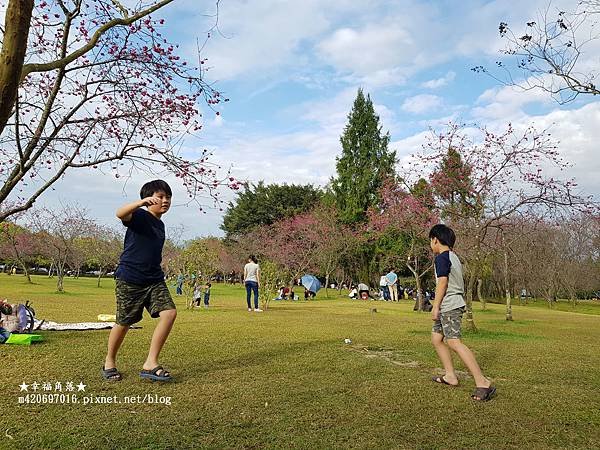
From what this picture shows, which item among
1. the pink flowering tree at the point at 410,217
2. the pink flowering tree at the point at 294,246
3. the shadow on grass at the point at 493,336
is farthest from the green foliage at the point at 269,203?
the shadow on grass at the point at 493,336

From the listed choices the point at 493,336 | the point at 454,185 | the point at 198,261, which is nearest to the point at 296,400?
the point at 493,336

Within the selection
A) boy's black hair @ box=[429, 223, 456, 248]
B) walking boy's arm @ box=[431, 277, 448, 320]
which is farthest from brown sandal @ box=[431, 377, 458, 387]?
boy's black hair @ box=[429, 223, 456, 248]

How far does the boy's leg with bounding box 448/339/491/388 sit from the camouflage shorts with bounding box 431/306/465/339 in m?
0.06

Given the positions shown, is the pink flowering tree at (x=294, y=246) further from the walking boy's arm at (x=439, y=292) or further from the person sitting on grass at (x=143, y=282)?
the person sitting on grass at (x=143, y=282)

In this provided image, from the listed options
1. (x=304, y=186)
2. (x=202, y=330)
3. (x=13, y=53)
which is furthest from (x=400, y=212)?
(x=304, y=186)

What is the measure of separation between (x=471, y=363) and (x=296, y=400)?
1.69 metres

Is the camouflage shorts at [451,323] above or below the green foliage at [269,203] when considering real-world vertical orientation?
below

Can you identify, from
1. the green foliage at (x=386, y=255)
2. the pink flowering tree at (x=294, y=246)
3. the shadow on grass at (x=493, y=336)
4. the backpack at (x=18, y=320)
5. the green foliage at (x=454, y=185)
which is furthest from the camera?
the pink flowering tree at (x=294, y=246)

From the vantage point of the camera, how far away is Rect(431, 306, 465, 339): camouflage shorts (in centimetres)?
481

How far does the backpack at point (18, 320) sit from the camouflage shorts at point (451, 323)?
5.40 meters

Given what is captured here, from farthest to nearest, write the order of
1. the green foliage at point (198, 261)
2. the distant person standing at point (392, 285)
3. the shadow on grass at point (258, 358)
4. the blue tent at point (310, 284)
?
the blue tent at point (310, 284), the distant person standing at point (392, 285), the green foliage at point (198, 261), the shadow on grass at point (258, 358)

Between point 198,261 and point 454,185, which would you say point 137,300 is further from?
point 198,261

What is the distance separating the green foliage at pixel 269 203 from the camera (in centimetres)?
4281

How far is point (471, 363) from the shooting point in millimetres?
4555
